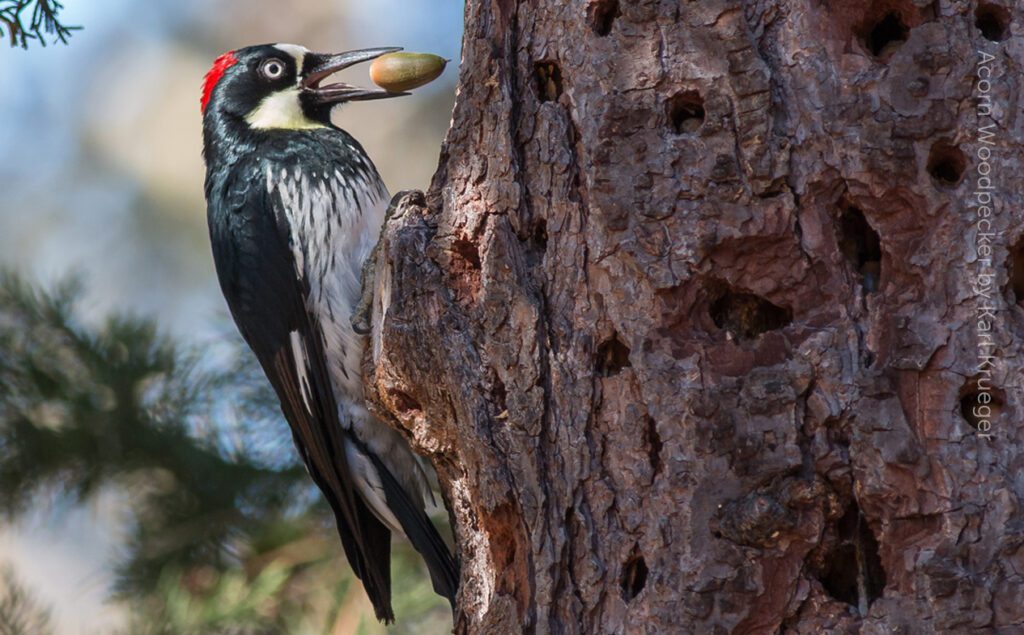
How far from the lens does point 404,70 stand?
10.2 feet

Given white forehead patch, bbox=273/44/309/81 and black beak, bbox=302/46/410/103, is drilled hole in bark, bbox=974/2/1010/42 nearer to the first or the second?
black beak, bbox=302/46/410/103

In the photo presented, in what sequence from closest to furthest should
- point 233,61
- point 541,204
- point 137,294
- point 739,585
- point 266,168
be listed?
point 739,585
point 541,204
point 266,168
point 233,61
point 137,294

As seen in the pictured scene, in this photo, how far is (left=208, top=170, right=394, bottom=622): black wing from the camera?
3.14 m

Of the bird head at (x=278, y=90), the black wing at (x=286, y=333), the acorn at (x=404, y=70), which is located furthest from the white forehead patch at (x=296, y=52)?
the acorn at (x=404, y=70)

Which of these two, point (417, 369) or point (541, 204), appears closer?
point (541, 204)

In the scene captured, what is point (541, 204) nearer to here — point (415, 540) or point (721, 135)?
point (721, 135)

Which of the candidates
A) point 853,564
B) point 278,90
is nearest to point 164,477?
point 278,90

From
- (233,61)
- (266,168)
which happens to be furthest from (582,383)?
(233,61)

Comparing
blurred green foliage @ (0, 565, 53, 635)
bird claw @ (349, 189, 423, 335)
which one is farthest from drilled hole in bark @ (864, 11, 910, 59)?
blurred green foliage @ (0, 565, 53, 635)

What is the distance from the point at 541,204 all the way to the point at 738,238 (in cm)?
39

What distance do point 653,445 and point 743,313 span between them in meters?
0.25

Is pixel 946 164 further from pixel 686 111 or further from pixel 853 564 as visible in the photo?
pixel 853 564

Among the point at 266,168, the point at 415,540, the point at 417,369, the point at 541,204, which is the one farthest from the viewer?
the point at 266,168

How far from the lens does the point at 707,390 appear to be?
6.11 ft
